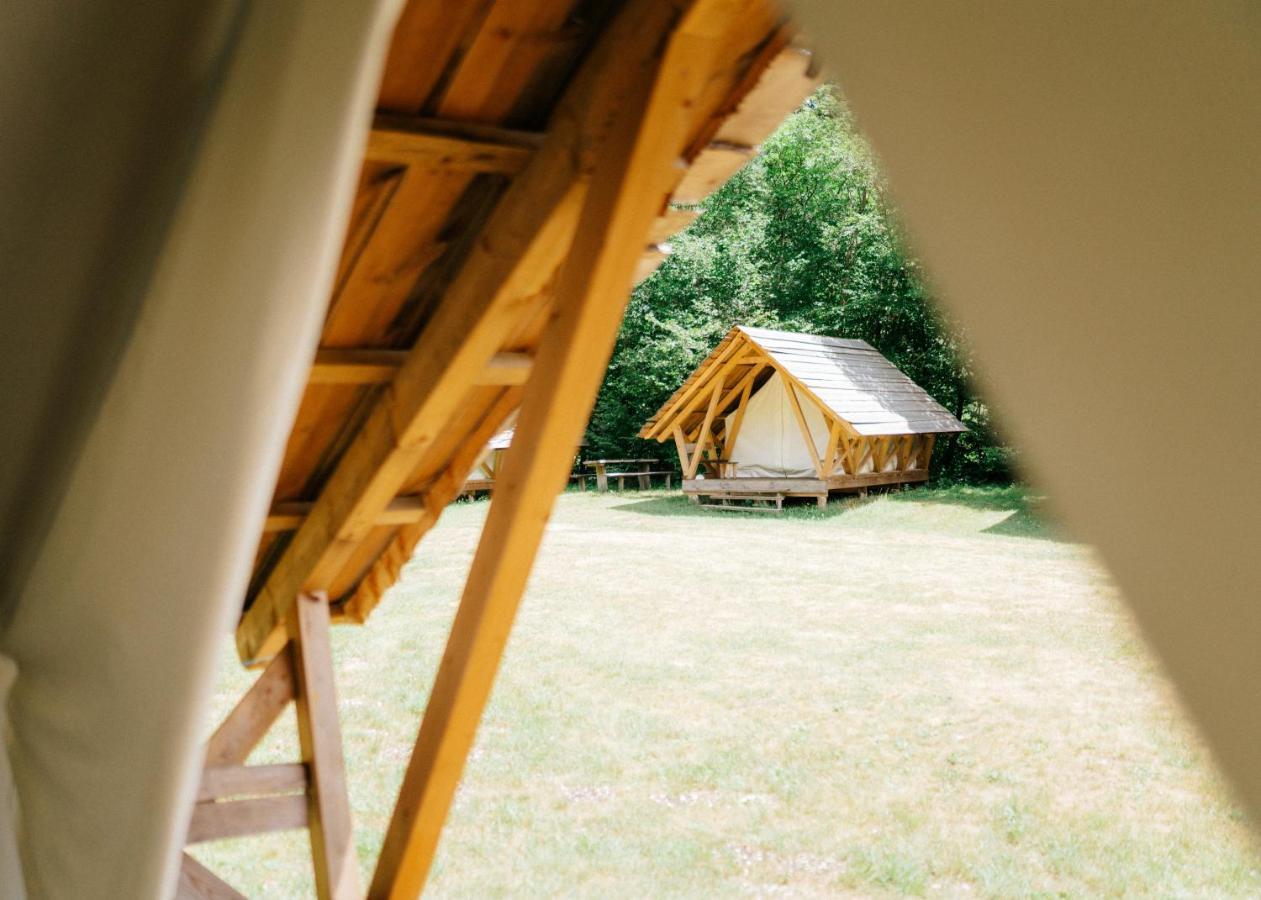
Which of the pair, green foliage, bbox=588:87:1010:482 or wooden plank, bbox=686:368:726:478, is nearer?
wooden plank, bbox=686:368:726:478

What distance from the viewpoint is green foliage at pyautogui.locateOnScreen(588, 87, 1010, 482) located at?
60.5 feet

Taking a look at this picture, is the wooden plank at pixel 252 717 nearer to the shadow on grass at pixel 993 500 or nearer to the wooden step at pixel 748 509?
the shadow on grass at pixel 993 500

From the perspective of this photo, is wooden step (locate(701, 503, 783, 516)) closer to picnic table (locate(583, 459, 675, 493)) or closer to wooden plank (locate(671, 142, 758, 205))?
picnic table (locate(583, 459, 675, 493))

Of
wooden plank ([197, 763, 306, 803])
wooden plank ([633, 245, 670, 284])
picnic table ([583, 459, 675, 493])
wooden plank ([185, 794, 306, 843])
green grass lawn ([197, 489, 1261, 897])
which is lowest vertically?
green grass lawn ([197, 489, 1261, 897])

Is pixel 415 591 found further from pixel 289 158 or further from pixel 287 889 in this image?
pixel 289 158

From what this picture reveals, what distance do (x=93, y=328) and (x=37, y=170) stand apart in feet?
0.54

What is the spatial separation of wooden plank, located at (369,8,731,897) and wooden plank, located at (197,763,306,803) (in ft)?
2.93

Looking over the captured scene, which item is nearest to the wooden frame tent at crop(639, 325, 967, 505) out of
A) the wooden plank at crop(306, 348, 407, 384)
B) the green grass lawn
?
Answer: the green grass lawn

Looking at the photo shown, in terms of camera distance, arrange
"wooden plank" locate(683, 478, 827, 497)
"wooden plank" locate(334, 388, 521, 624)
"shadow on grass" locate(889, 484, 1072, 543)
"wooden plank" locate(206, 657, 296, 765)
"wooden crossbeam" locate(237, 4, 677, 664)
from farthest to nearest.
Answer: "wooden plank" locate(683, 478, 827, 497), "shadow on grass" locate(889, 484, 1072, 543), "wooden plank" locate(206, 657, 296, 765), "wooden plank" locate(334, 388, 521, 624), "wooden crossbeam" locate(237, 4, 677, 664)

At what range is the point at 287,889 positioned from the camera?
4.96 metres

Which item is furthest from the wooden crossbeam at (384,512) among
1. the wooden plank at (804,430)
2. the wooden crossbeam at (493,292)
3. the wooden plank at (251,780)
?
the wooden plank at (804,430)

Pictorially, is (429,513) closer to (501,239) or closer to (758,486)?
(501,239)

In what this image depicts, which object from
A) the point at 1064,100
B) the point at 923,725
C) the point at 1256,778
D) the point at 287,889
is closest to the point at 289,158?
the point at 1064,100

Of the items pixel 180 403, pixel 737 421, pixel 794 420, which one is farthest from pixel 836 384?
pixel 180 403
